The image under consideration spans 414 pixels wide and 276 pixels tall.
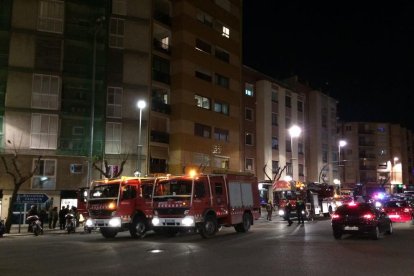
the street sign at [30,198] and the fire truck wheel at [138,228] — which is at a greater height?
the street sign at [30,198]

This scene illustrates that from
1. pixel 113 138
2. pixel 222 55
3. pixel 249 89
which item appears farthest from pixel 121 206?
pixel 249 89

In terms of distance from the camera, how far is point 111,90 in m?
42.7

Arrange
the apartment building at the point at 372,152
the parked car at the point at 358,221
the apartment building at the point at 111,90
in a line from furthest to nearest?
1. the apartment building at the point at 372,152
2. the apartment building at the point at 111,90
3. the parked car at the point at 358,221

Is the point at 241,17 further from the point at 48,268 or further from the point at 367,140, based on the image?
the point at 367,140

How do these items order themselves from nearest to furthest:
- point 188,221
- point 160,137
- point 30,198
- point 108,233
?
point 188,221 < point 108,233 < point 30,198 < point 160,137

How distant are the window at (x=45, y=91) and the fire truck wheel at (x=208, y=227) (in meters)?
21.6

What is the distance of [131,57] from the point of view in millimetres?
43625

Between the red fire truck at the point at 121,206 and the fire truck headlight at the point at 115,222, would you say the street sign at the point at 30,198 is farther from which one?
the fire truck headlight at the point at 115,222

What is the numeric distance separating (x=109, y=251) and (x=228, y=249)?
4.23 m

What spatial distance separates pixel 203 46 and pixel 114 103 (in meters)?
13.3

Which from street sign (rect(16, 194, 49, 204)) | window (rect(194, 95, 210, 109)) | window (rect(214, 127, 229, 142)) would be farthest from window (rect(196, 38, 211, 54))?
street sign (rect(16, 194, 49, 204))

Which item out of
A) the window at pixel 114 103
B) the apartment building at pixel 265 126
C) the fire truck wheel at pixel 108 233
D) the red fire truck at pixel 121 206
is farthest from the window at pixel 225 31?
the fire truck wheel at pixel 108 233

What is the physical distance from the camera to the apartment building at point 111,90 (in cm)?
3841

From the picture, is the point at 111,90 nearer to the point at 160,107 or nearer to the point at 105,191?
the point at 160,107
